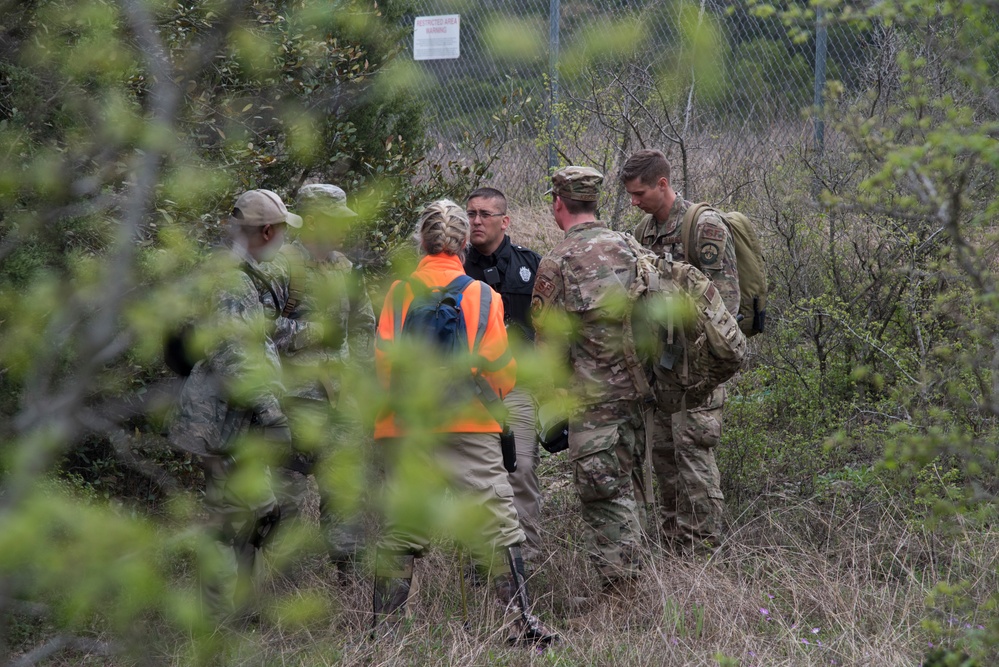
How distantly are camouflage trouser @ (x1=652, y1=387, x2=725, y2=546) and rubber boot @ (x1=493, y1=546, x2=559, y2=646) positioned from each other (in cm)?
108

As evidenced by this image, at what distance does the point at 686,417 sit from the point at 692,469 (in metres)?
0.27

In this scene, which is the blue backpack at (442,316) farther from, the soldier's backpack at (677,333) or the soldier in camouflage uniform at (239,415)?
the soldier's backpack at (677,333)

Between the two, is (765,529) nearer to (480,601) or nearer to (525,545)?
(525,545)

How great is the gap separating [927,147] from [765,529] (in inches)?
139

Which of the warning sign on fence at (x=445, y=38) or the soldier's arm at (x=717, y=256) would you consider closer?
the warning sign on fence at (x=445, y=38)

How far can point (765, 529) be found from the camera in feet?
18.1

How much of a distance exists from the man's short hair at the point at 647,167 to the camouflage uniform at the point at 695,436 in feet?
0.71

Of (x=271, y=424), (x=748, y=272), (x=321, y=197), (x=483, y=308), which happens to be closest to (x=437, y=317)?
(x=483, y=308)

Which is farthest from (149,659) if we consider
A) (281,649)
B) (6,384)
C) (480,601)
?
(480,601)

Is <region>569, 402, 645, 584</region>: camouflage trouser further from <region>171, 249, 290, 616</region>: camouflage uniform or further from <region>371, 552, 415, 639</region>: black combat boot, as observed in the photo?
<region>171, 249, 290, 616</region>: camouflage uniform

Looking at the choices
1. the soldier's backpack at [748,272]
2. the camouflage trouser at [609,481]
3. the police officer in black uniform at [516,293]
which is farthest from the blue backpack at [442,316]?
the soldier's backpack at [748,272]

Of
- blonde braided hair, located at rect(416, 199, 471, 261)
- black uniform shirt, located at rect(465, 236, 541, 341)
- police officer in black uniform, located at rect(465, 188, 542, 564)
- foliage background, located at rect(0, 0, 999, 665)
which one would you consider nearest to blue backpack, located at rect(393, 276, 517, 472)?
blonde braided hair, located at rect(416, 199, 471, 261)

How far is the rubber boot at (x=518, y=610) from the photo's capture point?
432 cm

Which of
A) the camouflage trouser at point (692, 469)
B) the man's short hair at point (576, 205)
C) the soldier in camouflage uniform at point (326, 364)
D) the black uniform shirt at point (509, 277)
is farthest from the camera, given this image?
the black uniform shirt at point (509, 277)
